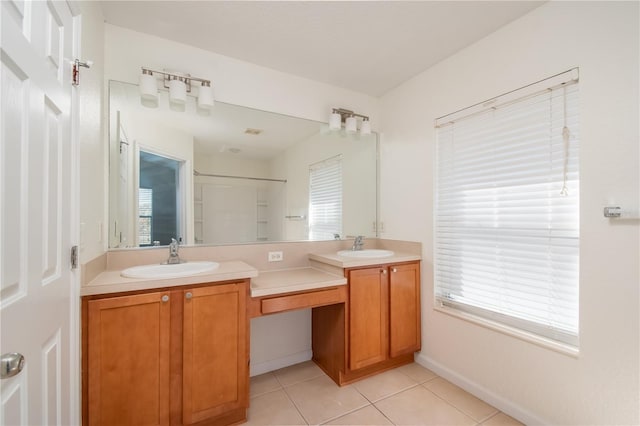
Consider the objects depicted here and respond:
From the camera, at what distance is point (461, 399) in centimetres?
190

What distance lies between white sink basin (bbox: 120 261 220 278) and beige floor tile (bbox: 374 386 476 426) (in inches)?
58.6

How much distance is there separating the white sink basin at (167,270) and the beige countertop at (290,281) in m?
0.33

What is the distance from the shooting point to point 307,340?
2473 mm

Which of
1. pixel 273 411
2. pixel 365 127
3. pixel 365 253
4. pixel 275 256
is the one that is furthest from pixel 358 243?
pixel 273 411

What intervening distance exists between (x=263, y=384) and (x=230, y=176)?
64.5 inches

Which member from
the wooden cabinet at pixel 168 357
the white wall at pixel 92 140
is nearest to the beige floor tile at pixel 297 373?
the wooden cabinet at pixel 168 357

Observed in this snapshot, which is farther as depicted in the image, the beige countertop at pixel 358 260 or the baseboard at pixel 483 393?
the beige countertop at pixel 358 260

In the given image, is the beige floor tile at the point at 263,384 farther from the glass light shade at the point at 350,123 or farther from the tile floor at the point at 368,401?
the glass light shade at the point at 350,123

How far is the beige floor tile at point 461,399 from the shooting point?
1.76m

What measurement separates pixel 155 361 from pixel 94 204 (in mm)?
900

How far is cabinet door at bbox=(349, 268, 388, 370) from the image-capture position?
2055 mm

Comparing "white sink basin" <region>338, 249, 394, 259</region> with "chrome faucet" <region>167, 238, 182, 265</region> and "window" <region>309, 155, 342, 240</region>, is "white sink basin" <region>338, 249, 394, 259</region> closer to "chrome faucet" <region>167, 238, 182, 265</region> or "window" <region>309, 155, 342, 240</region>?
"window" <region>309, 155, 342, 240</region>

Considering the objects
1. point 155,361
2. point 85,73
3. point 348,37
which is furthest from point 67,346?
point 348,37

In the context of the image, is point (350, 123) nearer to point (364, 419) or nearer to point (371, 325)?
point (371, 325)
